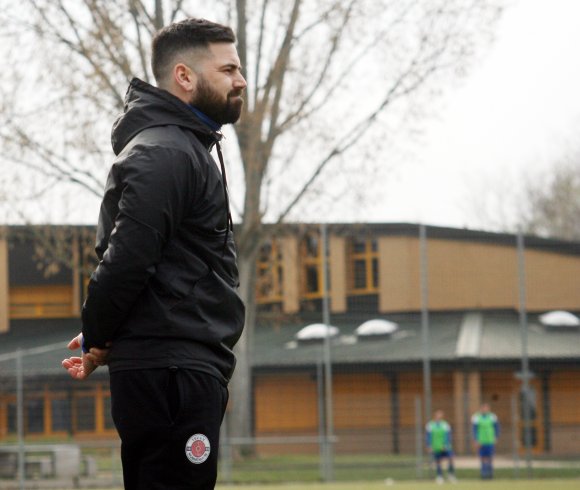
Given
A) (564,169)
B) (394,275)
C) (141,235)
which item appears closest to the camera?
(141,235)

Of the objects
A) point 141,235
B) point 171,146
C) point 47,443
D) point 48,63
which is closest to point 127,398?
point 141,235

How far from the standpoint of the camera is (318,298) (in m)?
28.2

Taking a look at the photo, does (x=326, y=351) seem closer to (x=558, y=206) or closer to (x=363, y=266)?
(x=363, y=266)

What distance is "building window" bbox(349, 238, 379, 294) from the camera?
2970cm

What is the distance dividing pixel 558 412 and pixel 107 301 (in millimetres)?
24857

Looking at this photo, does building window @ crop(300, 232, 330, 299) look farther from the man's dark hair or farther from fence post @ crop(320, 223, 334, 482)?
the man's dark hair

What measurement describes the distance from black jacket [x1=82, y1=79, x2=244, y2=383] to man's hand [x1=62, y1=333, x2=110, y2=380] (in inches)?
1.3

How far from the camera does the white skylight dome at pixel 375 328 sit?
2973 cm

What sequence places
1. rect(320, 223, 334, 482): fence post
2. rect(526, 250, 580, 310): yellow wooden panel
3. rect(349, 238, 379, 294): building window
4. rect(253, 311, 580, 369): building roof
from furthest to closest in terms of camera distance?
rect(349, 238, 379, 294): building window → rect(526, 250, 580, 310): yellow wooden panel → rect(253, 311, 580, 369): building roof → rect(320, 223, 334, 482): fence post

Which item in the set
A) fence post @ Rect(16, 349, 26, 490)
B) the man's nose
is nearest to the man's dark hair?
the man's nose

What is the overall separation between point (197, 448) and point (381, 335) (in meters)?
26.9

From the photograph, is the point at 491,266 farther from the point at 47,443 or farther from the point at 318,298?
the point at 47,443

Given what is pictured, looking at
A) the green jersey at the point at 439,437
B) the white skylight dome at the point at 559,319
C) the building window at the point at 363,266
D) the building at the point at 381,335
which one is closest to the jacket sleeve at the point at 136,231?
the building at the point at 381,335

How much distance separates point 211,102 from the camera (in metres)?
3.66
